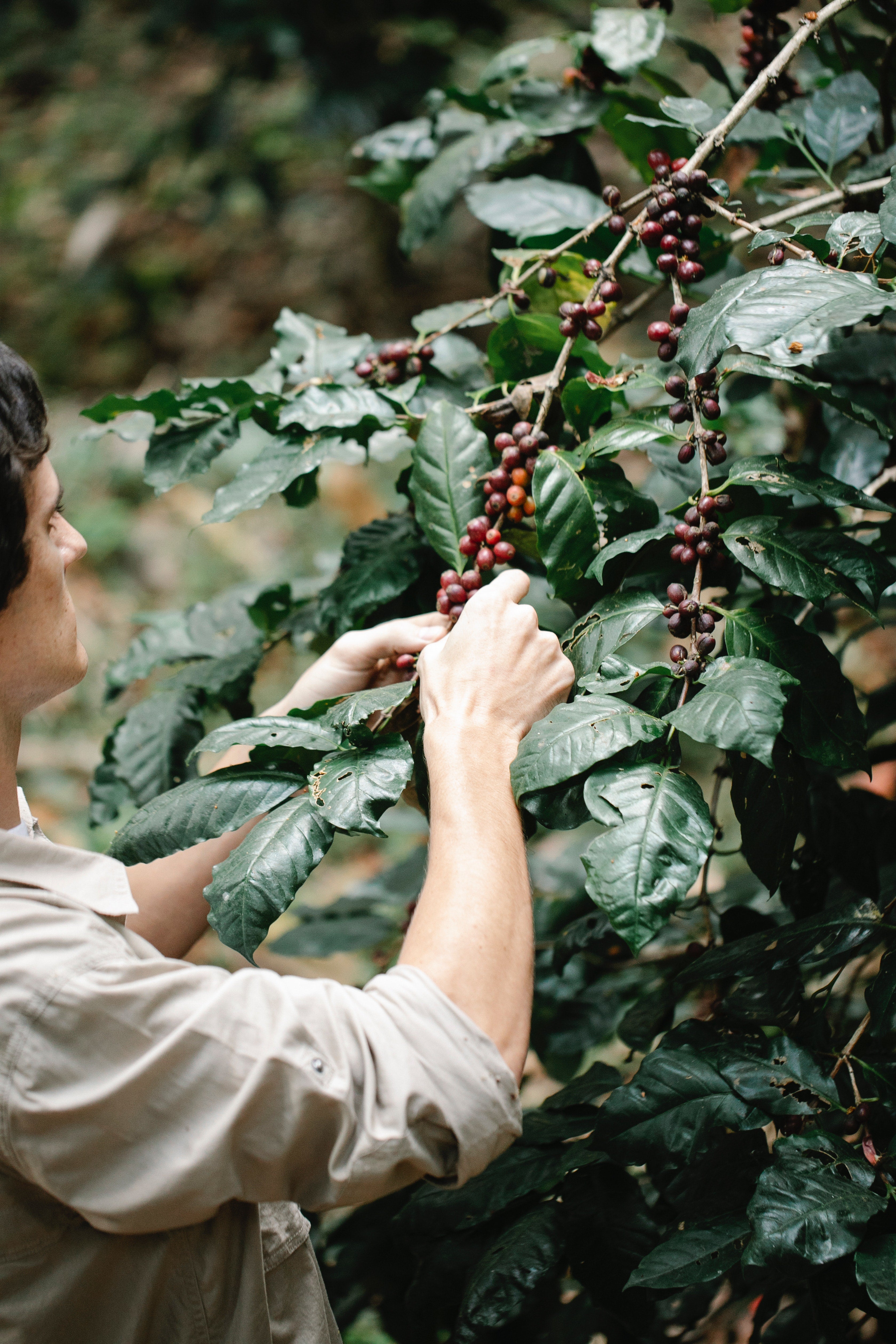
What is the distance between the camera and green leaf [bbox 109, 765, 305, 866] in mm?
738

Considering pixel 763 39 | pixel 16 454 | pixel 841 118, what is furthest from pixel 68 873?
pixel 763 39

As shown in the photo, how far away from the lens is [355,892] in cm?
153

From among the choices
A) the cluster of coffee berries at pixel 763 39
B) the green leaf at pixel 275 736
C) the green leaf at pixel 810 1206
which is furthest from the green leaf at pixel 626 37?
the green leaf at pixel 810 1206

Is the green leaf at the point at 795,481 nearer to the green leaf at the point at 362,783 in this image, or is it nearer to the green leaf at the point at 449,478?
the green leaf at the point at 449,478

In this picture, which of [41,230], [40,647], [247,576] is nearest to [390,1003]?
[40,647]

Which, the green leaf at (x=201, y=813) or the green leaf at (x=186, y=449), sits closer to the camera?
the green leaf at (x=201, y=813)

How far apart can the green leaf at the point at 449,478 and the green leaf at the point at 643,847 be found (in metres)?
0.30

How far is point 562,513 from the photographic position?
77cm

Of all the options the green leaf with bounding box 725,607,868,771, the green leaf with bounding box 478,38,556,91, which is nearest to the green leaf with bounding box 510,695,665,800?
the green leaf with bounding box 725,607,868,771

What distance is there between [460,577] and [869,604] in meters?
0.33

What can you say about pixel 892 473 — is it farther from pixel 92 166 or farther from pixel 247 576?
pixel 92 166

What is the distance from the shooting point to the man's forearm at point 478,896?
2.09ft

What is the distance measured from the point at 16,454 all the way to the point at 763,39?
100 centimetres

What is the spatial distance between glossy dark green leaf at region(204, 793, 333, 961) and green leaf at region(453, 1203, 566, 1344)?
1.08 ft
